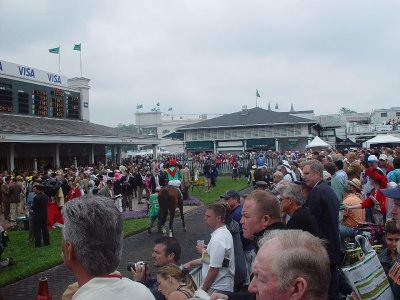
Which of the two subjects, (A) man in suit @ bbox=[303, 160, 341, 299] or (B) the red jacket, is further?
(B) the red jacket

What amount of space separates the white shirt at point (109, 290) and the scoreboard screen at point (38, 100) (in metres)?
27.1

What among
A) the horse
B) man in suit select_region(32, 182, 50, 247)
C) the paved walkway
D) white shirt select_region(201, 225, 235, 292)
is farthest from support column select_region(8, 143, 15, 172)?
white shirt select_region(201, 225, 235, 292)

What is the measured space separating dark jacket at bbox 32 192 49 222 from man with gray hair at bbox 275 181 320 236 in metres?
8.78

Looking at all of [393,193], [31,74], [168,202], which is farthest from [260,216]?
[31,74]

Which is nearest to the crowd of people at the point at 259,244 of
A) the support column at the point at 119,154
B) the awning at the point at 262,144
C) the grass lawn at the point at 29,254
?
the grass lawn at the point at 29,254

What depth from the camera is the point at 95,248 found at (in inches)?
96.3

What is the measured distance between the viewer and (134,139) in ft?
126

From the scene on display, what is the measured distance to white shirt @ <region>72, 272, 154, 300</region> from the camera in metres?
2.27

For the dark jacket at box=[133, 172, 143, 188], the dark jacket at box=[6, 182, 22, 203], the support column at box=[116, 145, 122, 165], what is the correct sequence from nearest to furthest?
the dark jacket at box=[6, 182, 22, 203]
the dark jacket at box=[133, 172, 143, 188]
the support column at box=[116, 145, 122, 165]

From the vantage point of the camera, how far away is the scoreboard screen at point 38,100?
89.6 ft

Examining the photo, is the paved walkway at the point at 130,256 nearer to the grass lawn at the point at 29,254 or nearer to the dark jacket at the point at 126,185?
the grass lawn at the point at 29,254

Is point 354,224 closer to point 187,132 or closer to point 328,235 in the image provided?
point 328,235

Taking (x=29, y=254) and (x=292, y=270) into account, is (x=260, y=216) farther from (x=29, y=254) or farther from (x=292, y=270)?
(x=29, y=254)

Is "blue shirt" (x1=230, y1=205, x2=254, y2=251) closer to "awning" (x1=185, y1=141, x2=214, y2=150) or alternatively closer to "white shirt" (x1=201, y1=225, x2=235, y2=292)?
"white shirt" (x1=201, y1=225, x2=235, y2=292)
